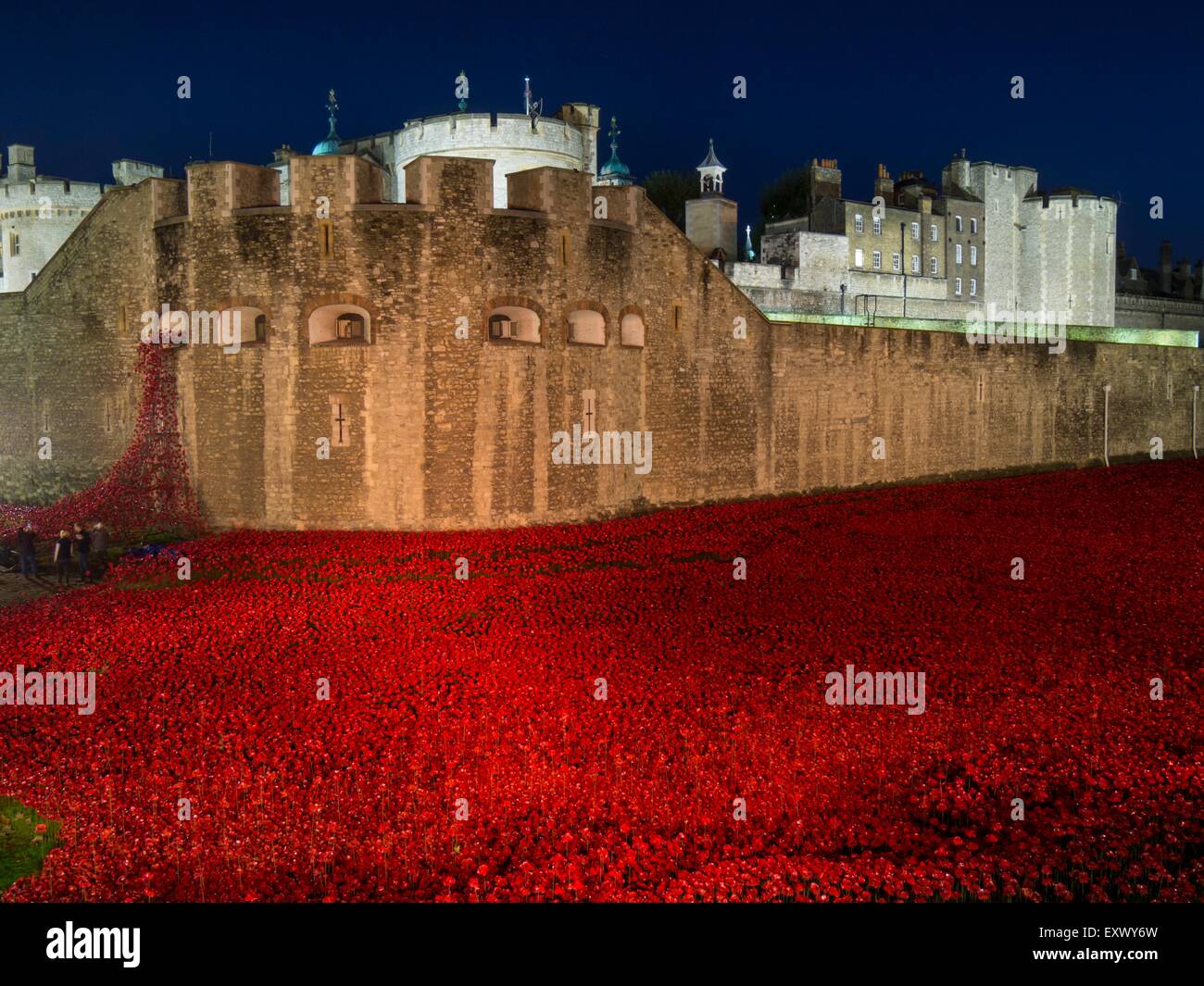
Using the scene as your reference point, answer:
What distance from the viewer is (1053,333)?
3409 cm

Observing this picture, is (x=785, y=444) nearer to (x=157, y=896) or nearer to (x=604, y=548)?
(x=604, y=548)

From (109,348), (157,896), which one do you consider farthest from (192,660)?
(109,348)

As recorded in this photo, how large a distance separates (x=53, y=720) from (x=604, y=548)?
425 inches

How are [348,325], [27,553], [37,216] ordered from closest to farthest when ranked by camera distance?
[27,553] < [348,325] < [37,216]

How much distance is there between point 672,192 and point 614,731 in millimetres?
64539

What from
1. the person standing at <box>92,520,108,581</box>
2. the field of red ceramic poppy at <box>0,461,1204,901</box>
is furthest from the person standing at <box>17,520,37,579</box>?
the field of red ceramic poppy at <box>0,461,1204,901</box>

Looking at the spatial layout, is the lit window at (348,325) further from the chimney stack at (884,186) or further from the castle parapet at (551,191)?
the chimney stack at (884,186)

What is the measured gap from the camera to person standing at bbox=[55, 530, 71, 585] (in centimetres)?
1819

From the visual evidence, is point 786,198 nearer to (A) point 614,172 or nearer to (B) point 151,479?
(A) point 614,172

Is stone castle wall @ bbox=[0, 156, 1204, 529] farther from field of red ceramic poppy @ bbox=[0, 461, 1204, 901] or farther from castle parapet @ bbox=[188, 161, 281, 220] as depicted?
field of red ceramic poppy @ bbox=[0, 461, 1204, 901]

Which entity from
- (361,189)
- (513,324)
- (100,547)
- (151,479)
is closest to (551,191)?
(513,324)

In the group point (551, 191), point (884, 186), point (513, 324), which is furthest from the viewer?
point (884, 186)

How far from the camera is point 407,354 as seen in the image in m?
20.8
